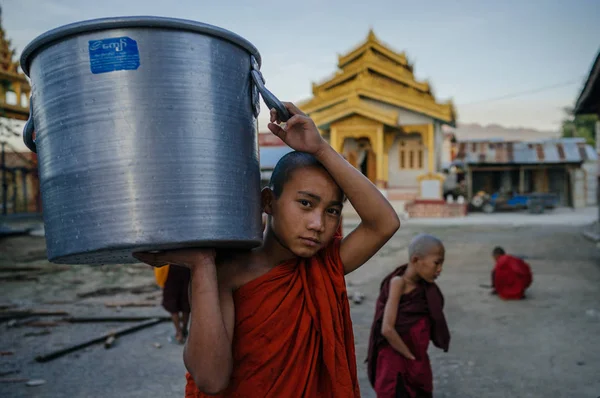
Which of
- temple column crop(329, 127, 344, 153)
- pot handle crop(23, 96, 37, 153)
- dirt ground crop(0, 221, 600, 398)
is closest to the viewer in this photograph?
pot handle crop(23, 96, 37, 153)

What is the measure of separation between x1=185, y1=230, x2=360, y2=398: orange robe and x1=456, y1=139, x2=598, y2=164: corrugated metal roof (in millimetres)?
29244

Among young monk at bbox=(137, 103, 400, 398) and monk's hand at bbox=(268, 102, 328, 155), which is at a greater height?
monk's hand at bbox=(268, 102, 328, 155)

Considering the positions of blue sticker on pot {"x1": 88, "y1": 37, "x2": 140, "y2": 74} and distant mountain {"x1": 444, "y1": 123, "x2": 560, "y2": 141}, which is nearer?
blue sticker on pot {"x1": 88, "y1": 37, "x2": 140, "y2": 74}

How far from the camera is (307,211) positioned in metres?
1.57

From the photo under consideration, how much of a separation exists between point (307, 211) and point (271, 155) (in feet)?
31.9

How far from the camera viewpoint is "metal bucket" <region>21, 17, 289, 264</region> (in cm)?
120

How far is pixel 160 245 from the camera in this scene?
1.21m

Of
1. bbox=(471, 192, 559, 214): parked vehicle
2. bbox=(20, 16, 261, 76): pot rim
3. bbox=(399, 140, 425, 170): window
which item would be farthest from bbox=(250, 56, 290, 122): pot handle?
bbox=(471, 192, 559, 214): parked vehicle

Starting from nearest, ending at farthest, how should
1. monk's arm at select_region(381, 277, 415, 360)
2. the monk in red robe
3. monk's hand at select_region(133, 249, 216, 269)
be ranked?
monk's hand at select_region(133, 249, 216, 269)
monk's arm at select_region(381, 277, 415, 360)
the monk in red robe

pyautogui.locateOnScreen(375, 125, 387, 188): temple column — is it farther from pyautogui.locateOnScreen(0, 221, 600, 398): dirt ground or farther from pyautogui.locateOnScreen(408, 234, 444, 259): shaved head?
pyautogui.locateOnScreen(408, 234, 444, 259): shaved head

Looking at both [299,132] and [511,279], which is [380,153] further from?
[299,132]

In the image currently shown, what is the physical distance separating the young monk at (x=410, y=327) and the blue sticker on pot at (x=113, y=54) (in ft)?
7.57

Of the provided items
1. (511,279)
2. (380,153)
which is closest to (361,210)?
(511,279)

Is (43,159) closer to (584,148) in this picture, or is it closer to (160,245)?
(160,245)
